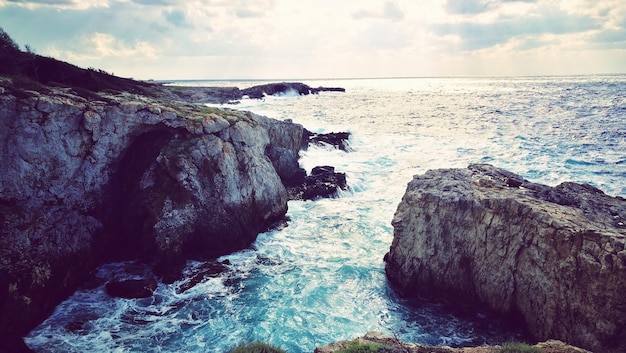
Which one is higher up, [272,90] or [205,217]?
[272,90]

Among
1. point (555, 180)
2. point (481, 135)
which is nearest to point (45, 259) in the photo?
point (555, 180)

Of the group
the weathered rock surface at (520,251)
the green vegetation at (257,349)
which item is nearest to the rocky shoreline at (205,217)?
the weathered rock surface at (520,251)

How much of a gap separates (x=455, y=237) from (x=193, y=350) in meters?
10.3

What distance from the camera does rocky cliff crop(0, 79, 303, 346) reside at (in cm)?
1466

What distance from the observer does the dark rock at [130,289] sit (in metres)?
15.4

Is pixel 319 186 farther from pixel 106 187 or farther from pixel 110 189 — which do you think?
pixel 106 187

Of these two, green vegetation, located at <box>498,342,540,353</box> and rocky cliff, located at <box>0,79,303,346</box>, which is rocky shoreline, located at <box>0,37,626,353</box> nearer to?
rocky cliff, located at <box>0,79,303,346</box>

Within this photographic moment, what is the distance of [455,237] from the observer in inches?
583

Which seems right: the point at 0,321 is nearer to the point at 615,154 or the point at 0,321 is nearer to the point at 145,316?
the point at 145,316

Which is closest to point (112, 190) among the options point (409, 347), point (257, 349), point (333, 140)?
point (257, 349)

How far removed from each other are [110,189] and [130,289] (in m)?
5.69

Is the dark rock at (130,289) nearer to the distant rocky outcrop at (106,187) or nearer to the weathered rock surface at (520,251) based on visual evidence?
the distant rocky outcrop at (106,187)

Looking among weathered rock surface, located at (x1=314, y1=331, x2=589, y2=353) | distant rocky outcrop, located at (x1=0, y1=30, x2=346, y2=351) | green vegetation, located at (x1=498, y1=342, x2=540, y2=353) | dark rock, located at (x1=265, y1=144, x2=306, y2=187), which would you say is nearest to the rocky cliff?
distant rocky outcrop, located at (x1=0, y1=30, x2=346, y2=351)

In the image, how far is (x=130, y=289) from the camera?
15.5m
